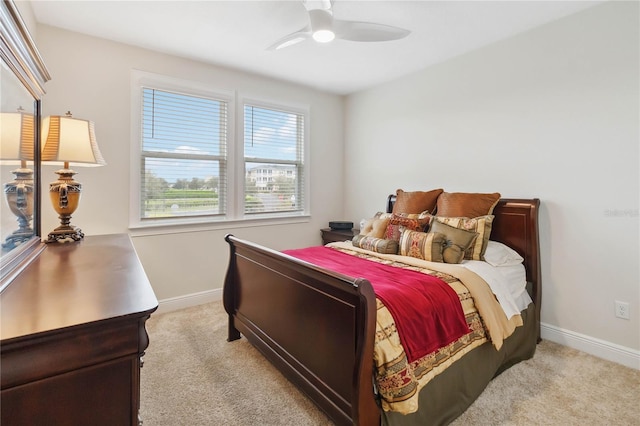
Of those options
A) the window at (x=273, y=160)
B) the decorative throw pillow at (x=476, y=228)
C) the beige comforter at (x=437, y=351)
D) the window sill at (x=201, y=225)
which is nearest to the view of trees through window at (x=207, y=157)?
the window at (x=273, y=160)

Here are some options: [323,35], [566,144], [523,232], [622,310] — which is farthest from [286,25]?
[622,310]

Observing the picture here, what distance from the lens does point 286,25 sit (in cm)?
267

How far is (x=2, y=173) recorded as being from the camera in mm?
1197

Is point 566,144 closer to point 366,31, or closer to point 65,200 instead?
point 366,31

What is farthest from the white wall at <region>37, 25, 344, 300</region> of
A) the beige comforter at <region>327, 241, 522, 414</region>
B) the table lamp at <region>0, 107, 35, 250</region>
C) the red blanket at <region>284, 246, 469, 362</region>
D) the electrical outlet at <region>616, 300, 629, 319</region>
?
the electrical outlet at <region>616, 300, 629, 319</region>

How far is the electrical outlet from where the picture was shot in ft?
7.61

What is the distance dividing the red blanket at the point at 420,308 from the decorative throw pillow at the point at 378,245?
22.7 inches

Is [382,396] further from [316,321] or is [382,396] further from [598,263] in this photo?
[598,263]

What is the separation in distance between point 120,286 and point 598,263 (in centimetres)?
313

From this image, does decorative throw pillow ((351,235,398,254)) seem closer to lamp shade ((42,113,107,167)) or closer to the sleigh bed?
the sleigh bed

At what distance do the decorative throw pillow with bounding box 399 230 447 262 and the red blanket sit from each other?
38cm

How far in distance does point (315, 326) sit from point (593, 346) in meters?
2.30

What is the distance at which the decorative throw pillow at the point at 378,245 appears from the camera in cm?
270

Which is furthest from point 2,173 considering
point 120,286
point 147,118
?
point 147,118
